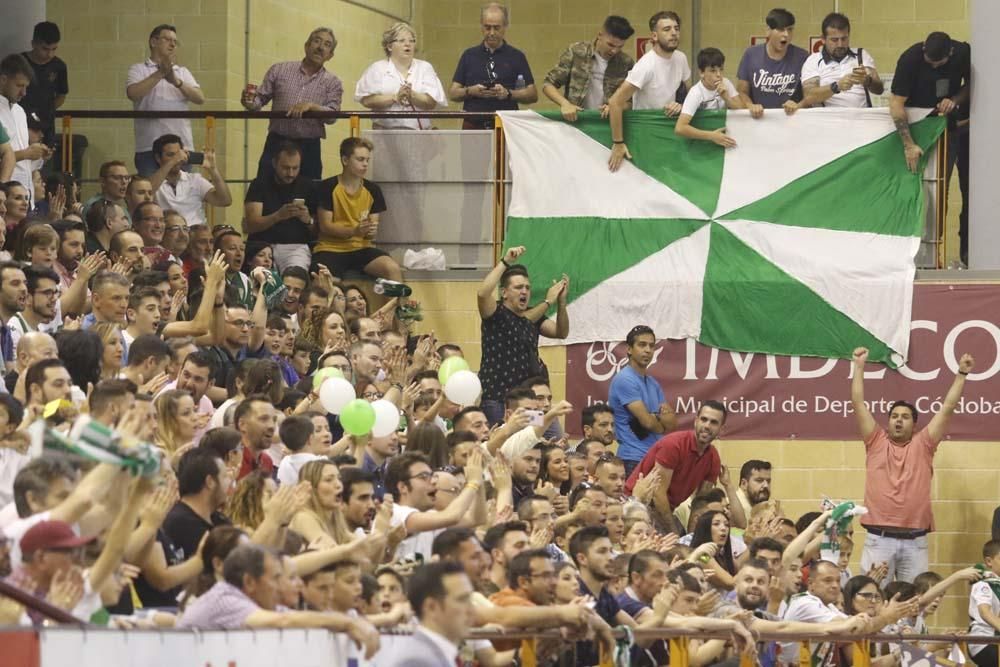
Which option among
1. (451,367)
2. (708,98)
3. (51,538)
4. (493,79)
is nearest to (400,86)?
(493,79)

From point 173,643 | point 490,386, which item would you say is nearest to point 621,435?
point 490,386

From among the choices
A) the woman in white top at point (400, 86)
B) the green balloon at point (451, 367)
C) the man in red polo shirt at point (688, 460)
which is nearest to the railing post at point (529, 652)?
the green balloon at point (451, 367)

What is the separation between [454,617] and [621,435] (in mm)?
7783

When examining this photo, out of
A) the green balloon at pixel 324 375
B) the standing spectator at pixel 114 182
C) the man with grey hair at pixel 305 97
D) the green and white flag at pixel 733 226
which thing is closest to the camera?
the green balloon at pixel 324 375

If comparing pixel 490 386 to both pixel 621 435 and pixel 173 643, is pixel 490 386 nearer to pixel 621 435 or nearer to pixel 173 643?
pixel 621 435

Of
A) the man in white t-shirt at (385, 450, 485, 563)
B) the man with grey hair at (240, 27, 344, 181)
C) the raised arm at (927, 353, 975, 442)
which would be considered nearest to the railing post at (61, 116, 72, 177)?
the man with grey hair at (240, 27, 344, 181)

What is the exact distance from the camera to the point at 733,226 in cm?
1552

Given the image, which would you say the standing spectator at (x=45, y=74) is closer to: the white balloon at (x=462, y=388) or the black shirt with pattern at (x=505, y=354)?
the black shirt with pattern at (x=505, y=354)

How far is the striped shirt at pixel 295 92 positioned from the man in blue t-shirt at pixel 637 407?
3.30 meters

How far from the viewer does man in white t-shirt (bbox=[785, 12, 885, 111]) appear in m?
15.3

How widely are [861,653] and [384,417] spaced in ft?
8.62

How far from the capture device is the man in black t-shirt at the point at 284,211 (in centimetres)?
1536

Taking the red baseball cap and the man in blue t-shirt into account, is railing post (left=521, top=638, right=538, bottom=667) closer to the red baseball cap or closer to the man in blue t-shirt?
the red baseball cap

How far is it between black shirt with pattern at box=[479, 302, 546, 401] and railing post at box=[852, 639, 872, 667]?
460 cm
